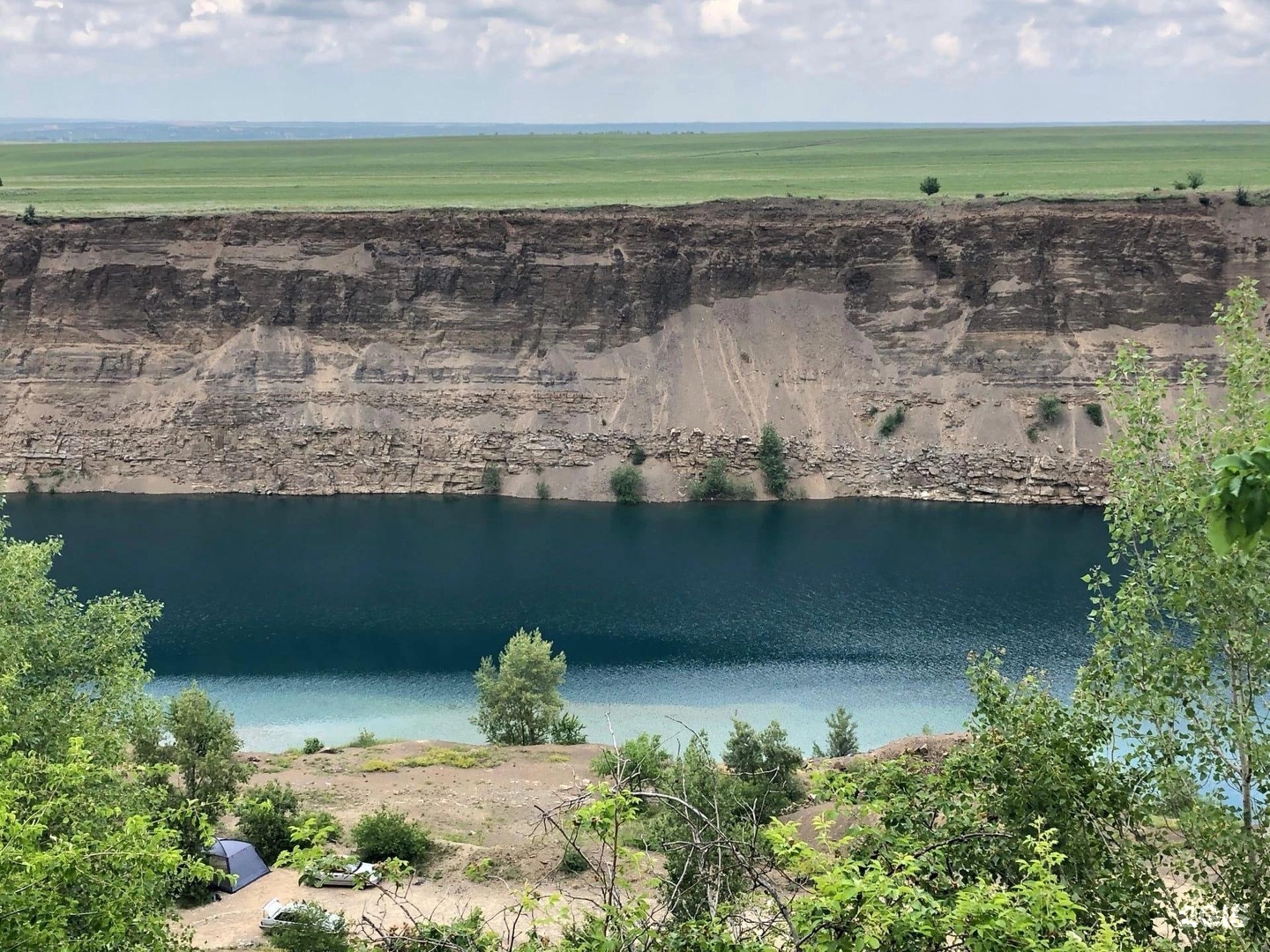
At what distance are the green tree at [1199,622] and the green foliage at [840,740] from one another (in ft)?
60.3

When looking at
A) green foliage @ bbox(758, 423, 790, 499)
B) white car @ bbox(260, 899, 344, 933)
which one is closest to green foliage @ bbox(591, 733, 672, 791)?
white car @ bbox(260, 899, 344, 933)

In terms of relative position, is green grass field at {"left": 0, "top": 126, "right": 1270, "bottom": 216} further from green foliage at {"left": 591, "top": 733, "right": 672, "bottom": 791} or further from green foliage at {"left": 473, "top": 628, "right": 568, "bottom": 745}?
green foliage at {"left": 591, "top": 733, "right": 672, "bottom": 791}

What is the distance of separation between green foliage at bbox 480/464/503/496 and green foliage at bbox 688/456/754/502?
9.75m

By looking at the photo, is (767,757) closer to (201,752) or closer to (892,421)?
(201,752)

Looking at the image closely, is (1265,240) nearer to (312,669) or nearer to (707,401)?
(707,401)

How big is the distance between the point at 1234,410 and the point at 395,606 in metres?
36.4

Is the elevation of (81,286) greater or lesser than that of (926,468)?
greater

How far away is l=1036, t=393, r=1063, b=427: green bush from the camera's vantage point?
189ft

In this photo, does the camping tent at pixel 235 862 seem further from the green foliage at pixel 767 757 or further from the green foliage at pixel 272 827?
the green foliage at pixel 767 757

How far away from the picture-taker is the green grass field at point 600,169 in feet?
239

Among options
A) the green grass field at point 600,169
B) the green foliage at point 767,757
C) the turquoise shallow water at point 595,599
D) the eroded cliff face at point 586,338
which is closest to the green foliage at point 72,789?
the green foliage at point 767,757

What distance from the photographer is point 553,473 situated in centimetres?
5844

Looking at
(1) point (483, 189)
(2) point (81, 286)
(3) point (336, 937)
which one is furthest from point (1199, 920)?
(1) point (483, 189)

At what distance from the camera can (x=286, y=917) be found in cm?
1947
